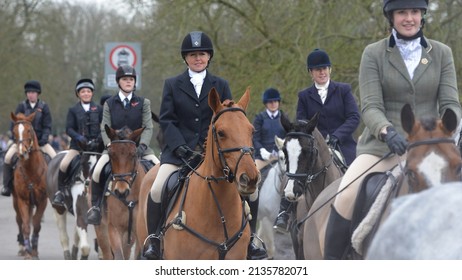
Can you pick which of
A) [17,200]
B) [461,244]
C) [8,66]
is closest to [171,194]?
[461,244]

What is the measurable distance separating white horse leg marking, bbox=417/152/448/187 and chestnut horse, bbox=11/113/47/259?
455 inches

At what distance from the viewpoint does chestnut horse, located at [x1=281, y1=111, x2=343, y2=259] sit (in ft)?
31.2

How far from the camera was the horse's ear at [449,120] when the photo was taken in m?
5.39

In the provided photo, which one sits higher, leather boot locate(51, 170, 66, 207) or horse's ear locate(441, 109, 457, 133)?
horse's ear locate(441, 109, 457, 133)

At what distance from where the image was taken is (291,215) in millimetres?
10664

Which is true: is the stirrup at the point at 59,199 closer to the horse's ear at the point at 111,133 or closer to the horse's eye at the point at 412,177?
the horse's ear at the point at 111,133

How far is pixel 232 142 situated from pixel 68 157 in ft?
29.6

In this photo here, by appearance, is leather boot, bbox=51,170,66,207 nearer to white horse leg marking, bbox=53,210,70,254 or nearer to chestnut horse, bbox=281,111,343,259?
white horse leg marking, bbox=53,210,70,254

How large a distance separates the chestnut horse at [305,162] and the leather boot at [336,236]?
260cm

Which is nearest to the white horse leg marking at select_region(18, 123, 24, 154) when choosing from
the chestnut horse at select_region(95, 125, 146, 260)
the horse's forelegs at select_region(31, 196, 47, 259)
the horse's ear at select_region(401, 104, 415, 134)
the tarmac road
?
the horse's forelegs at select_region(31, 196, 47, 259)

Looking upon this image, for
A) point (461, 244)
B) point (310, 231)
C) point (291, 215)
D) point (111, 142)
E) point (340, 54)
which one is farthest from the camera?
point (340, 54)

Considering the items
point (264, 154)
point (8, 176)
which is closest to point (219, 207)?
point (264, 154)

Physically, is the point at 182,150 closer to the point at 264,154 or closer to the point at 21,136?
the point at 264,154
